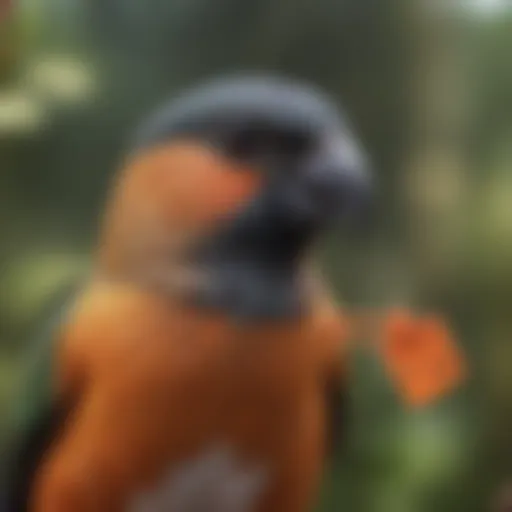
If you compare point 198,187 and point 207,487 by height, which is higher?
point 198,187

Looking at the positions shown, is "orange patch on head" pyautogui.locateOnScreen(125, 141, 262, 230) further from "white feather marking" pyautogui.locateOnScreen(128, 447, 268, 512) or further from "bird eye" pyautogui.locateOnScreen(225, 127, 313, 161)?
"white feather marking" pyautogui.locateOnScreen(128, 447, 268, 512)

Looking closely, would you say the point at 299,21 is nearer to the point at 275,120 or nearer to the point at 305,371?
the point at 275,120

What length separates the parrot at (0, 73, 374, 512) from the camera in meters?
0.68

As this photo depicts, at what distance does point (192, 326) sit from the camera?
0.68 m

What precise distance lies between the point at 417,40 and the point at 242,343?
0.25 m

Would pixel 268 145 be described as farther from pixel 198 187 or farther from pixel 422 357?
pixel 422 357

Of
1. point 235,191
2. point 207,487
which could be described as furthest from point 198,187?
point 207,487

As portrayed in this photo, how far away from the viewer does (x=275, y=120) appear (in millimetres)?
686

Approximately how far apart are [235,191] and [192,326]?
0.09m

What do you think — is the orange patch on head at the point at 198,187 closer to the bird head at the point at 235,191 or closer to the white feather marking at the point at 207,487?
the bird head at the point at 235,191

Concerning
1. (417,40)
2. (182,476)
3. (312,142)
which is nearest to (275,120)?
(312,142)

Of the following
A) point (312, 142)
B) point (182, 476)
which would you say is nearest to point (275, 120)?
point (312, 142)

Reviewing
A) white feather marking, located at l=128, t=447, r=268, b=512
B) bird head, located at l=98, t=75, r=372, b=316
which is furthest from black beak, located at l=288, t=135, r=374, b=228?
white feather marking, located at l=128, t=447, r=268, b=512

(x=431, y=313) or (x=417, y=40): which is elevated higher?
(x=417, y=40)
